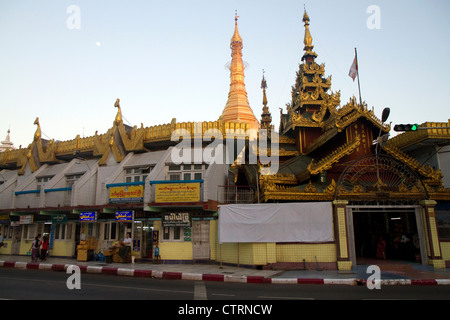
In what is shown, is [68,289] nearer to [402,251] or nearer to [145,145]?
[145,145]

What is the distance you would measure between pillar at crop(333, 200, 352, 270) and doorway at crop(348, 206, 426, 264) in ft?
1.04

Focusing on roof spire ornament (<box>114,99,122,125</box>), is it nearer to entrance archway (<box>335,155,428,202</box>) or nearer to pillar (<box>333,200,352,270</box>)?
entrance archway (<box>335,155,428,202</box>)

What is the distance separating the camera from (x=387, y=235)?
68.4 ft

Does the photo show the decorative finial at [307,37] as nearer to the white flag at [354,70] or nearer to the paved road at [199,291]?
the white flag at [354,70]

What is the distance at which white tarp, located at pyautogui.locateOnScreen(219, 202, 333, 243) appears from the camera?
1591cm

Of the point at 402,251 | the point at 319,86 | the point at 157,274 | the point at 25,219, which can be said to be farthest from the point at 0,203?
the point at 402,251

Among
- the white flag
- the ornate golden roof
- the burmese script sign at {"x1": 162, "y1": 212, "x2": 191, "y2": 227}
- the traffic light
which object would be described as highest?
the white flag

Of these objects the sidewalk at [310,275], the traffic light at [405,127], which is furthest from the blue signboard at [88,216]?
the traffic light at [405,127]

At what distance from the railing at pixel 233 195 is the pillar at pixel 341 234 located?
5.16 meters

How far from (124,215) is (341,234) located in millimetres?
12095

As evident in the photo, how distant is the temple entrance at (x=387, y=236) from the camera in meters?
18.3

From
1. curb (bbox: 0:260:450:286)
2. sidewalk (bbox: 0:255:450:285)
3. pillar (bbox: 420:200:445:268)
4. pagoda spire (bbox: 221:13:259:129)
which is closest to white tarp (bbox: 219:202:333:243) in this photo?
sidewalk (bbox: 0:255:450:285)

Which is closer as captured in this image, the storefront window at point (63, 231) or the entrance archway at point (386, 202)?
the entrance archway at point (386, 202)
